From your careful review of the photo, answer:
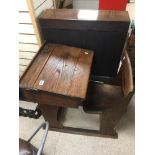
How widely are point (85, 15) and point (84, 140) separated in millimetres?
1078

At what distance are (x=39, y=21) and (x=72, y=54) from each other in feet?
1.32

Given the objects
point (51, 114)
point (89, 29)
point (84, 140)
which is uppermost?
point (89, 29)

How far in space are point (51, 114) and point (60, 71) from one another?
1.36 ft

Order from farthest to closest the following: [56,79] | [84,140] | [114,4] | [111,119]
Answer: [114,4] < [84,140] < [111,119] < [56,79]

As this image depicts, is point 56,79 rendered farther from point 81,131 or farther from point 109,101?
point 81,131

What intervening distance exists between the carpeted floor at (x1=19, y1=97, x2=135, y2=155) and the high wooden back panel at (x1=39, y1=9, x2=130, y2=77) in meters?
0.64

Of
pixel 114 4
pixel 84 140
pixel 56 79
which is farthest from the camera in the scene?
pixel 114 4

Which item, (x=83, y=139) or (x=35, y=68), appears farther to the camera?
(x=83, y=139)

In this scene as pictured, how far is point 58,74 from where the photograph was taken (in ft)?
4.08

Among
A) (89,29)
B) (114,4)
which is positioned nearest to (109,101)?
(89,29)

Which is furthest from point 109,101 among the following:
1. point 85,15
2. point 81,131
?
point 85,15

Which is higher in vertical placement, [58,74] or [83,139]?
[58,74]

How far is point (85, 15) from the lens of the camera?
4.84 ft

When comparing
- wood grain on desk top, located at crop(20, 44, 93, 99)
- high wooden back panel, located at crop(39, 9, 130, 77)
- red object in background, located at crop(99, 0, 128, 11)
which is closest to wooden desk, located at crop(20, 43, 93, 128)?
wood grain on desk top, located at crop(20, 44, 93, 99)
